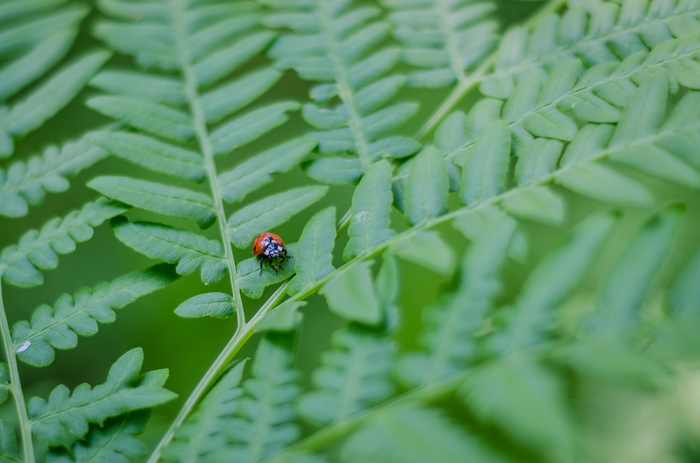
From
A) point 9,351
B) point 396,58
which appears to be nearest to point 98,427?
point 9,351

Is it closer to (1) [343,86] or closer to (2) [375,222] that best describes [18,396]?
(2) [375,222]

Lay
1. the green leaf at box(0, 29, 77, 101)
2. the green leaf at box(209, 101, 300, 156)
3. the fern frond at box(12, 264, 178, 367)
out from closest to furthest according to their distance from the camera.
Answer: the fern frond at box(12, 264, 178, 367)
the green leaf at box(209, 101, 300, 156)
the green leaf at box(0, 29, 77, 101)

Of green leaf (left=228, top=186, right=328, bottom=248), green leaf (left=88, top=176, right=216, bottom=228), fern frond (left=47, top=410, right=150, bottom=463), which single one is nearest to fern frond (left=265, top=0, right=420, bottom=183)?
green leaf (left=228, top=186, right=328, bottom=248)

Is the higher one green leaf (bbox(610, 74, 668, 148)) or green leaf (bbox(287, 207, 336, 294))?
green leaf (bbox(610, 74, 668, 148))

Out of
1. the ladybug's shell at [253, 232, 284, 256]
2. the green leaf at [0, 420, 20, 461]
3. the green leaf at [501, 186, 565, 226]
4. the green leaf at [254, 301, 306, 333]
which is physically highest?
the ladybug's shell at [253, 232, 284, 256]

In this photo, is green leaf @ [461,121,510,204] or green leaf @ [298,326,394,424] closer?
green leaf @ [298,326,394,424]

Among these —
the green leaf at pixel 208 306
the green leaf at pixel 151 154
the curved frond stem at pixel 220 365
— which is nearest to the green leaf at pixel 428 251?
the curved frond stem at pixel 220 365

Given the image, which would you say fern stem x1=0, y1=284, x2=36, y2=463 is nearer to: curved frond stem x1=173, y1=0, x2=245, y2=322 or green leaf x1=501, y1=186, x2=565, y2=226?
curved frond stem x1=173, y1=0, x2=245, y2=322

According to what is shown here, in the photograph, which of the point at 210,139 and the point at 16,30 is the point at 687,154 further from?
the point at 16,30
